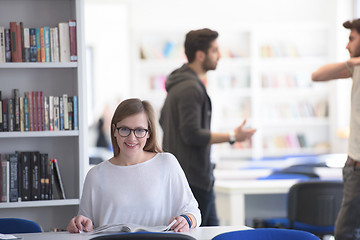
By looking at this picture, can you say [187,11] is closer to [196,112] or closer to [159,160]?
[196,112]

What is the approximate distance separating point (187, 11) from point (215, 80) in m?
0.93

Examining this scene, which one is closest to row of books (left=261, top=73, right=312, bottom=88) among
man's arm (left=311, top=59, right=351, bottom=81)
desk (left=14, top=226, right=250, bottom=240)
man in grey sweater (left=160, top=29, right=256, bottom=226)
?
man in grey sweater (left=160, top=29, right=256, bottom=226)

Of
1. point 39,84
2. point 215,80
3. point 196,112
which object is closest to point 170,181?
point 196,112

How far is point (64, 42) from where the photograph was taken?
11.8 feet

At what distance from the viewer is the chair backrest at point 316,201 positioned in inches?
171

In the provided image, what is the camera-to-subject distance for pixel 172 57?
7.93 m

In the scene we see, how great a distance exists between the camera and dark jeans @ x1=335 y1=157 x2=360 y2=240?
3.43 meters

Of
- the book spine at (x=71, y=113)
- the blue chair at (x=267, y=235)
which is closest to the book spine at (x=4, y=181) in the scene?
the book spine at (x=71, y=113)

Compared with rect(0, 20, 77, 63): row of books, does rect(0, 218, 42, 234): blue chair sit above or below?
below

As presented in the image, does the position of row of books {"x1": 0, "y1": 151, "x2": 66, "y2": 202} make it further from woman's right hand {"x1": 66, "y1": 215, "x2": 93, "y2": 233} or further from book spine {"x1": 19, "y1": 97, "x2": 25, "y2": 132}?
woman's right hand {"x1": 66, "y1": 215, "x2": 93, "y2": 233}

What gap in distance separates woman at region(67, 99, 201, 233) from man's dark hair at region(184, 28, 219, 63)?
135cm

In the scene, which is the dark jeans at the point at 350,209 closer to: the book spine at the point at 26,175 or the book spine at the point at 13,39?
the book spine at the point at 26,175

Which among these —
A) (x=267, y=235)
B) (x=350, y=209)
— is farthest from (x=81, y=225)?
(x=350, y=209)

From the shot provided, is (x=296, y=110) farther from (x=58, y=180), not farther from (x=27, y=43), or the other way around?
(x=27, y=43)
